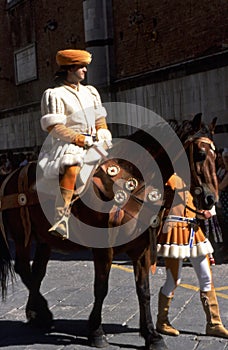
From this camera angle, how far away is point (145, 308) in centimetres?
506

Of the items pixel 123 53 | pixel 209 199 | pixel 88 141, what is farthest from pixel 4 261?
pixel 123 53

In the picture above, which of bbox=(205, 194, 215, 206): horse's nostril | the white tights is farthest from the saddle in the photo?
bbox=(205, 194, 215, 206): horse's nostril

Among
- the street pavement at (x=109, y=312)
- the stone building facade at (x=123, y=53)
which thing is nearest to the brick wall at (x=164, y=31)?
the stone building facade at (x=123, y=53)

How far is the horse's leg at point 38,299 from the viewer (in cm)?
574

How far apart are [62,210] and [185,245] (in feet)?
3.69

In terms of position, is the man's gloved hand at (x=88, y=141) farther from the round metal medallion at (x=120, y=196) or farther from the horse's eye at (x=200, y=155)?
the horse's eye at (x=200, y=155)

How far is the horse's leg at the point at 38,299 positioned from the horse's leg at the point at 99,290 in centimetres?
72

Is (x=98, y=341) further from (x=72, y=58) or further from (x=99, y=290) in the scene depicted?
(x=72, y=58)

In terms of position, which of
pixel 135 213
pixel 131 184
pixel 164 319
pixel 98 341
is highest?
pixel 131 184

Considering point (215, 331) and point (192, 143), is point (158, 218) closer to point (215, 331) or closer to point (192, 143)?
point (192, 143)

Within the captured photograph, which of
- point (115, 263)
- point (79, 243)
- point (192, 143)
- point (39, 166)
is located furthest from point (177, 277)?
point (115, 263)

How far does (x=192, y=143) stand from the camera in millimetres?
4781

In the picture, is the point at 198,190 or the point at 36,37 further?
the point at 36,37

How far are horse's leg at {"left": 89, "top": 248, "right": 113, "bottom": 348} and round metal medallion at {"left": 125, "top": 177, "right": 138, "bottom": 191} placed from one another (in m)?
0.58
